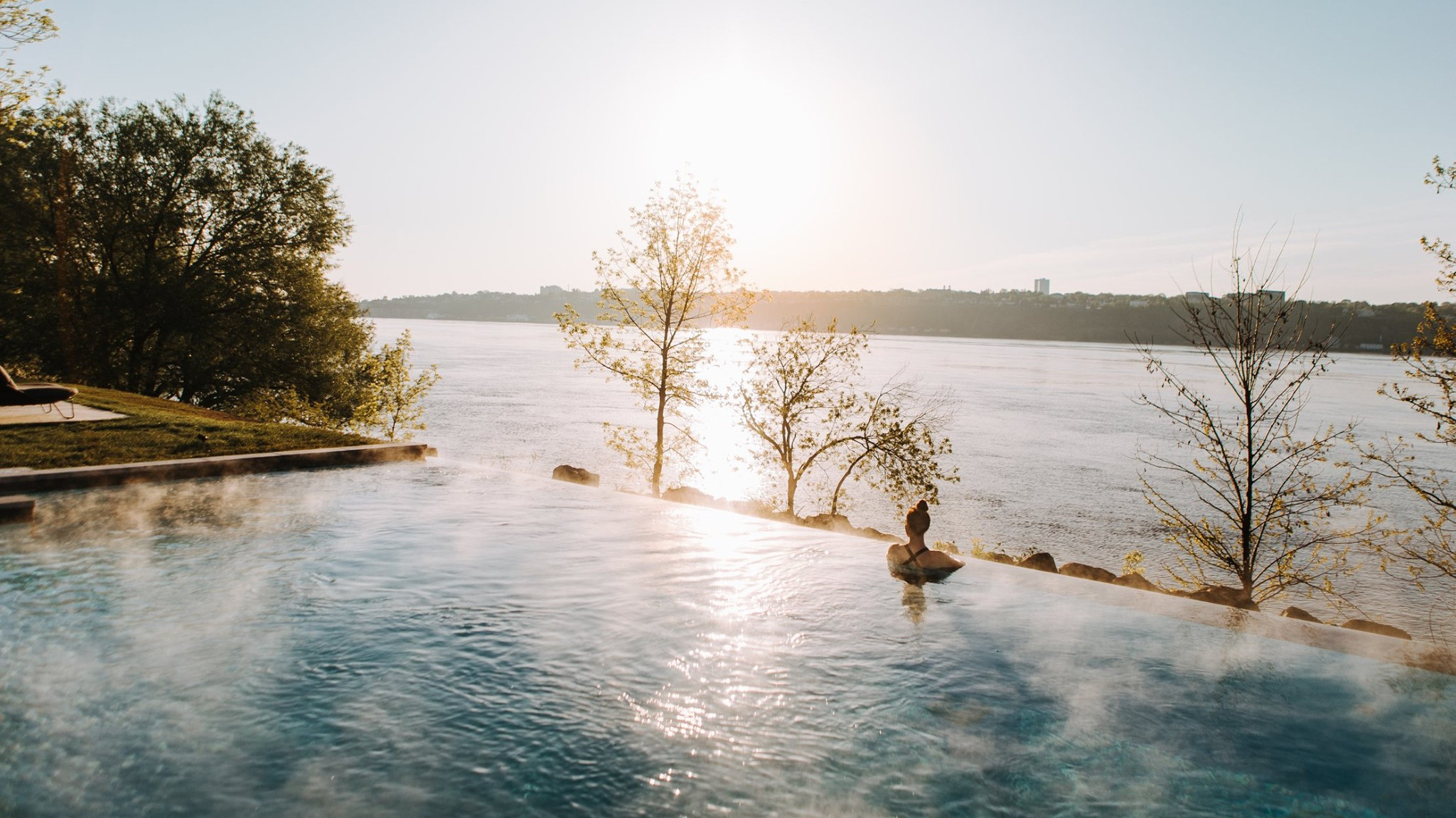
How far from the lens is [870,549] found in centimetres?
869

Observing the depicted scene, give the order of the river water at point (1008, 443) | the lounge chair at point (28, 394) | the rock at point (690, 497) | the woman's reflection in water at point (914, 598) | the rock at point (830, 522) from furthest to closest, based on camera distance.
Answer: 1. the river water at point (1008, 443)
2. the rock at point (830, 522)
3. the rock at point (690, 497)
4. the lounge chair at point (28, 394)
5. the woman's reflection in water at point (914, 598)

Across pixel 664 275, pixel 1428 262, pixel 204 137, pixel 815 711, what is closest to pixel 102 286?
pixel 204 137

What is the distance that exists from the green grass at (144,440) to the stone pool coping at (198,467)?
0.50 meters

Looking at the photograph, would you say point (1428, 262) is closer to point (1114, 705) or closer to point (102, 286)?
point (1114, 705)

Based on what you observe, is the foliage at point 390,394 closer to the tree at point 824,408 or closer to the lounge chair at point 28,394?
the tree at point 824,408

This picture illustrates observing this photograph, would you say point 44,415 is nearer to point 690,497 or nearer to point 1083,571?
point 690,497

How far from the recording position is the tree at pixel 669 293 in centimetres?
2769

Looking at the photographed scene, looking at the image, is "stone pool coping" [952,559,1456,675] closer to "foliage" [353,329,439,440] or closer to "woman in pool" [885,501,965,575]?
"woman in pool" [885,501,965,575]

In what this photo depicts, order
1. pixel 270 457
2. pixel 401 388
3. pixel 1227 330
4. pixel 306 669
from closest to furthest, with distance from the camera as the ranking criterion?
1. pixel 306 669
2. pixel 270 457
3. pixel 1227 330
4. pixel 401 388

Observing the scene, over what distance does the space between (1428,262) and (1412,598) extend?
44.0ft

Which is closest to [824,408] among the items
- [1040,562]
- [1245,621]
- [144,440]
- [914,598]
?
[1040,562]

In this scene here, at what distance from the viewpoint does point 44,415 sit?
14.1 metres

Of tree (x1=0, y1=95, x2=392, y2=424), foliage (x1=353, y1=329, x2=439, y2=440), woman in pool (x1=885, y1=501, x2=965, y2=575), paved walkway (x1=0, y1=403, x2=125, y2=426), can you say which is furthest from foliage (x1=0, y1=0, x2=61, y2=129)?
woman in pool (x1=885, y1=501, x2=965, y2=575)

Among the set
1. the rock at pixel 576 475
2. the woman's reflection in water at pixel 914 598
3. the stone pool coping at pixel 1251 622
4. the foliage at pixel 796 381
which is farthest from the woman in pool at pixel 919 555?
the foliage at pixel 796 381
